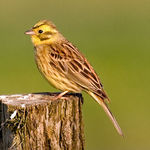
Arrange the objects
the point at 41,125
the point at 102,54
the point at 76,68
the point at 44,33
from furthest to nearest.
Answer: the point at 102,54 → the point at 44,33 → the point at 76,68 → the point at 41,125

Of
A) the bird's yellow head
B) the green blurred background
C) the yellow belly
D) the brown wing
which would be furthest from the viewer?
the green blurred background

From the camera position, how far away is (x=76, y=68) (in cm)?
894

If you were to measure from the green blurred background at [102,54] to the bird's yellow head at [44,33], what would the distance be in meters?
3.45

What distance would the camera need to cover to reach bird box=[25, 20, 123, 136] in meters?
8.77

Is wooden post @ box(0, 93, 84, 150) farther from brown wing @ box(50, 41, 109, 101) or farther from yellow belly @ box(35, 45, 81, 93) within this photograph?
yellow belly @ box(35, 45, 81, 93)

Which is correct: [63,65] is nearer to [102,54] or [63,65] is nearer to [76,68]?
[76,68]

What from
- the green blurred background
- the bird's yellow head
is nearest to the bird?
the bird's yellow head

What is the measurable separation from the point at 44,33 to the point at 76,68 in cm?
80

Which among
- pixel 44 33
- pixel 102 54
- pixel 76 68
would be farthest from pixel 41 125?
pixel 102 54

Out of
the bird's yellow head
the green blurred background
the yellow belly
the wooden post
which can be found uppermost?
the green blurred background

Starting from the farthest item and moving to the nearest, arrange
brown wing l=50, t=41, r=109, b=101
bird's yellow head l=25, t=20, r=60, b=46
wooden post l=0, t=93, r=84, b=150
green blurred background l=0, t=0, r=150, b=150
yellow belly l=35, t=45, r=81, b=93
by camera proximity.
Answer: green blurred background l=0, t=0, r=150, b=150 → bird's yellow head l=25, t=20, r=60, b=46 → yellow belly l=35, t=45, r=81, b=93 → brown wing l=50, t=41, r=109, b=101 → wooden post l=0, t=93, r=84, b=150

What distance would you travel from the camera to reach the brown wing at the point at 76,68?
8.75 meters

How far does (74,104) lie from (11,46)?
13978mm

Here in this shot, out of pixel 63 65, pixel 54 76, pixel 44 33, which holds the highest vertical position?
pixel 44 33
